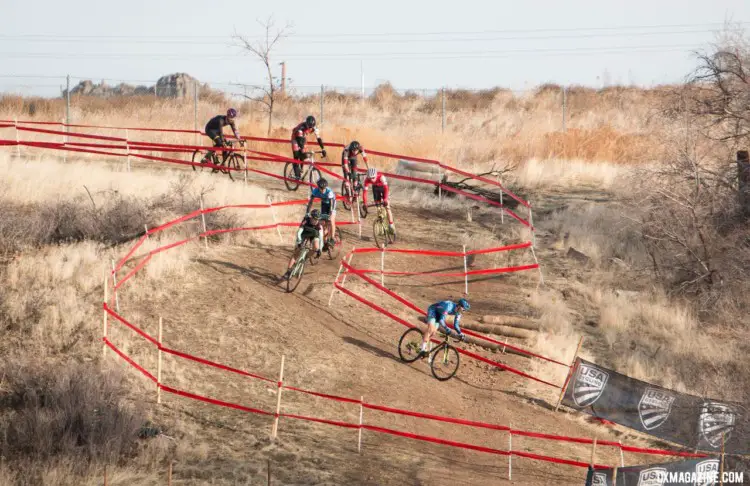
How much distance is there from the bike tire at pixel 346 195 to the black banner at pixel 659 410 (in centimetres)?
931

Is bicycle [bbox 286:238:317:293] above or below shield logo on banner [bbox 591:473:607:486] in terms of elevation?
above

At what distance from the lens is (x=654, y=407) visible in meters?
15.9

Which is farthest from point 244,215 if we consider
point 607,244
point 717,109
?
point 717,109

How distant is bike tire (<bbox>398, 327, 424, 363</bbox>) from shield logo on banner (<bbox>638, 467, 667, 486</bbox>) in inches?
268

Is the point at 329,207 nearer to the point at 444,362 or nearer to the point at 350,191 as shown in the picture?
the point at 444,362

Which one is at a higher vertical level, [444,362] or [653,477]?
[653,477]

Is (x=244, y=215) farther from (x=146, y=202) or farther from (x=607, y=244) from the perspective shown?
(x=607, y=244)

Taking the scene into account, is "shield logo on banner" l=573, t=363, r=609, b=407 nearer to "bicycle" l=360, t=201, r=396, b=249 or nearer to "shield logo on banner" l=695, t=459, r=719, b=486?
"shield logo on banner" l=695, t=459, r=719, b=486

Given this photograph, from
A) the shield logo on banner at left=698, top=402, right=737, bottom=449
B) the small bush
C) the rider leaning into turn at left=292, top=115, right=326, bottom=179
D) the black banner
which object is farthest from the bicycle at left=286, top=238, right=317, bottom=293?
the shield logo on banner at left=698, top=402, right=737, bottom=449

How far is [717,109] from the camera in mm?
24406

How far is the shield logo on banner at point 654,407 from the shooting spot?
15.7 m

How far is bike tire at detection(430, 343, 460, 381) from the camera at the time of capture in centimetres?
1700

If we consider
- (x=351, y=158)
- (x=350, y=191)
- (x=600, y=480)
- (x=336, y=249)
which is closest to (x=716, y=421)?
(x=600, y=480)

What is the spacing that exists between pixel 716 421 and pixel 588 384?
288cm
